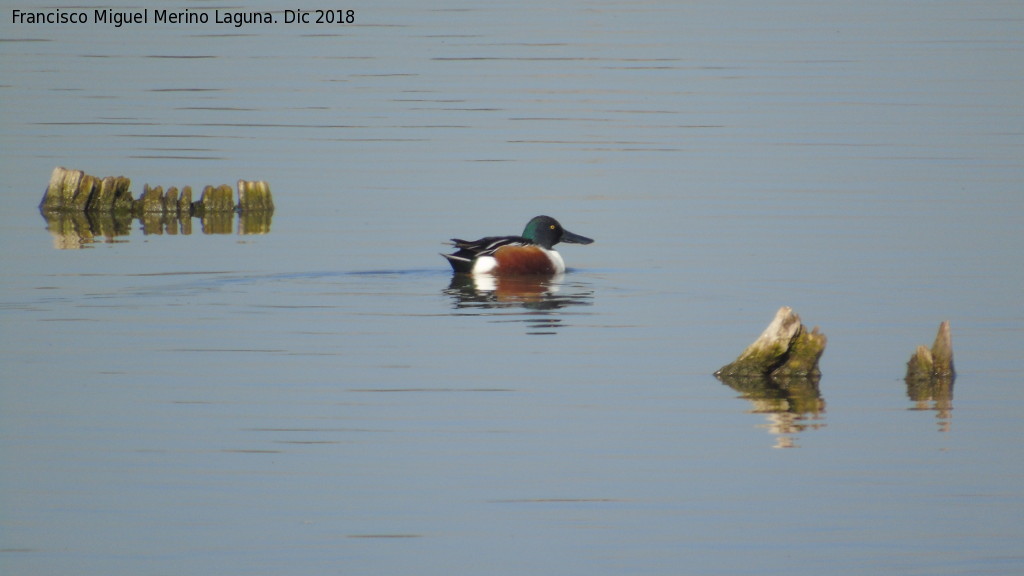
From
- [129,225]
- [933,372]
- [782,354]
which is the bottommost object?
[933,372]

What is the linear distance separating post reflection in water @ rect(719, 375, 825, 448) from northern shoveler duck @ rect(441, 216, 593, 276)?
6.45m

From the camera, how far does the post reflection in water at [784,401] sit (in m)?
11.0

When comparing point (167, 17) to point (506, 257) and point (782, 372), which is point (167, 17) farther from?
point (782, 372)

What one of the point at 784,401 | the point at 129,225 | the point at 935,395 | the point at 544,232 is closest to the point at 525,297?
the point at 544,232

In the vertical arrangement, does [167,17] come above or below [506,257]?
above

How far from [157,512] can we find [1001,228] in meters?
16.0

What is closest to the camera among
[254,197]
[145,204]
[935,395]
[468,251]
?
[935,395]

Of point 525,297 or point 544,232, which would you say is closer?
point 525,297

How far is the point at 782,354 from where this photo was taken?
12.4 metres

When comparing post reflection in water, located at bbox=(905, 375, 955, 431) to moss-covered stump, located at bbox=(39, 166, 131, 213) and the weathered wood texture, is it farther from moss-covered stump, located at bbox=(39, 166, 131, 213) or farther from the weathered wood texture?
moss-covered stump, located at bbox=(39, 166, 131, 213)

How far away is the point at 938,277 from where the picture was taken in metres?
18.5

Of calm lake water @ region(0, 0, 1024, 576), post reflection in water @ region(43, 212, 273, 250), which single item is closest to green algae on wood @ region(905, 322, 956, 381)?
calm lake water @ region(0, 0, 1024, 576)

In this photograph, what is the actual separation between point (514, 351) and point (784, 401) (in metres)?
2.92

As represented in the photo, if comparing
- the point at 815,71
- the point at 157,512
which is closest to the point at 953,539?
the point at 157,512
